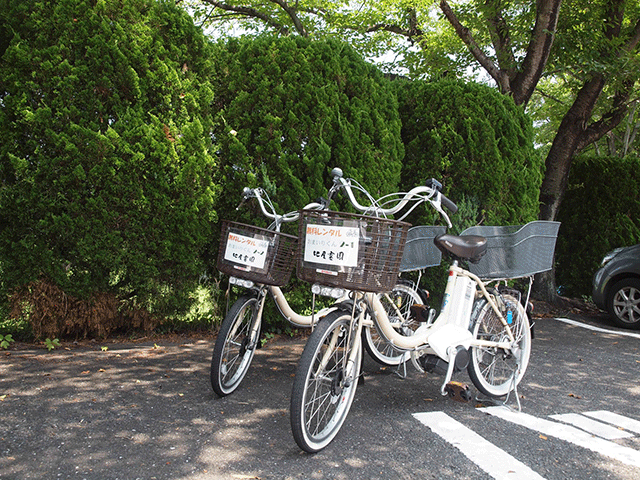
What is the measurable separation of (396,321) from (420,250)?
2.08 ft

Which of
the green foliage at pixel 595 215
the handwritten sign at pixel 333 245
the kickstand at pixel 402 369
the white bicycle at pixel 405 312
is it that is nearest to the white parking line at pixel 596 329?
the green foliage at pixel 595 215

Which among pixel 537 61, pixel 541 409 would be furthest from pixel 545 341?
pixel 537 61

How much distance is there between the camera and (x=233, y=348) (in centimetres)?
399

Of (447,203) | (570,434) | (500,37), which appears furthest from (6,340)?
(500,37)

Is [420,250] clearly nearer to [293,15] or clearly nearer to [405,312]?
[405,312]

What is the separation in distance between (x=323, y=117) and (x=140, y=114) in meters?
1.81

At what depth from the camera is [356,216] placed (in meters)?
3.05

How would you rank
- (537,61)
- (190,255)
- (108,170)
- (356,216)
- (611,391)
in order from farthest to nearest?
(537,61) < (190,255) < (108,170) < (611,391) < (356,216)

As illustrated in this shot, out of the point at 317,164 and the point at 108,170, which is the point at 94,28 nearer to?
the point at 108,170

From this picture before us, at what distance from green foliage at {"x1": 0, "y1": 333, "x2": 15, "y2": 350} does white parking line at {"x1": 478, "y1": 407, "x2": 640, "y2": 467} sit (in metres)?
4.04

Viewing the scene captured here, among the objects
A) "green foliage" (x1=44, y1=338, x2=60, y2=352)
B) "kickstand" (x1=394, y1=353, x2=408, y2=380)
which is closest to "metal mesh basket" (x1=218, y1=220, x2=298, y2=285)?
"kickstand" (x1=394, y1=353, x2=408, y2=380)

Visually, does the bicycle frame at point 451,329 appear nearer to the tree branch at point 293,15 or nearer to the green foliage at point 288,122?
the green foliage at point 288,122

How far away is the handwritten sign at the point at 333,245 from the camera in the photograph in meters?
3.00

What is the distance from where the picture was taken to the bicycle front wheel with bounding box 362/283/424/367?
4.42 meters
